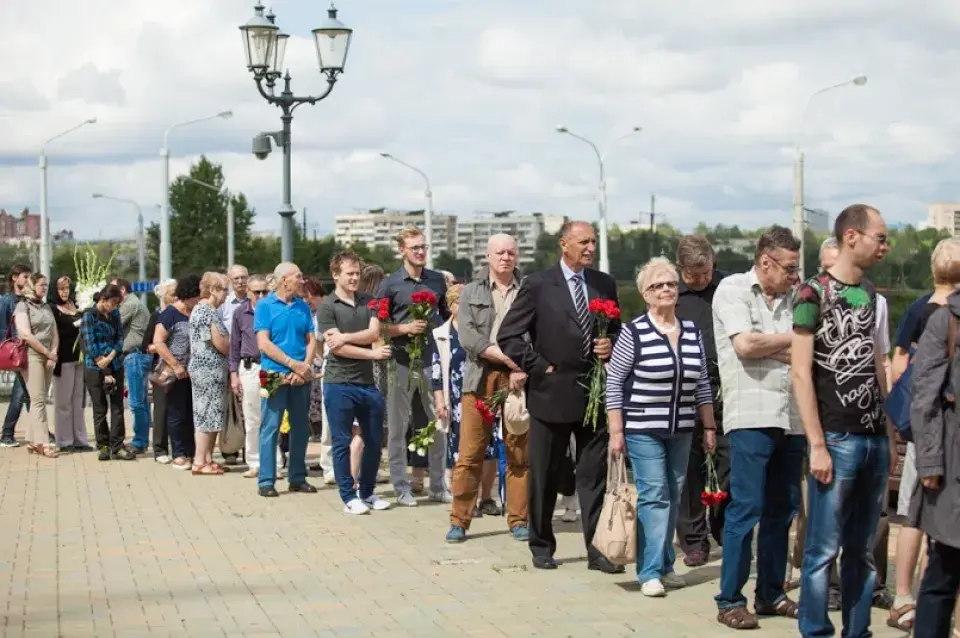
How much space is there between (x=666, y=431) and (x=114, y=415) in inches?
384

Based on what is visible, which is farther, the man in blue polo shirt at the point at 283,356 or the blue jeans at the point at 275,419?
the blue jeans at the point at 275,419

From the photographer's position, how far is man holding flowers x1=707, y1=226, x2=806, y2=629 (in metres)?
7.70

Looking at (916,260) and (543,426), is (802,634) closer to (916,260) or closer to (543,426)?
(543,426)

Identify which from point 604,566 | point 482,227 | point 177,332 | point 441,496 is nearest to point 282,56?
point 177,332

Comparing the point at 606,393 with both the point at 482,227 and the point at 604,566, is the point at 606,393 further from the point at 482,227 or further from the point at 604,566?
the point at 482,227

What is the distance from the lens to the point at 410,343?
12.4 m

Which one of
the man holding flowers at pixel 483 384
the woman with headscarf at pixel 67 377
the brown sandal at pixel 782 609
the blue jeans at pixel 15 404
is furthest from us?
the blue jeans at pixel 15 404

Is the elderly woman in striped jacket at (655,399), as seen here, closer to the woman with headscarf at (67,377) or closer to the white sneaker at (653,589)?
the white sneaker at (653,589)

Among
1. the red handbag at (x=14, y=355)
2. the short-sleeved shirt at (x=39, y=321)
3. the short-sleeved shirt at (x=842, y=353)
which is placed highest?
the short-sleeved shirt at (x=842, y=353)

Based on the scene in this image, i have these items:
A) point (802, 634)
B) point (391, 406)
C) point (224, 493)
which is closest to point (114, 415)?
point (224, 493)

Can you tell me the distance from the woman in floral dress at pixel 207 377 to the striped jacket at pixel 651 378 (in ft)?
23.8

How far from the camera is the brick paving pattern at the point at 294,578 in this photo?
316 inches

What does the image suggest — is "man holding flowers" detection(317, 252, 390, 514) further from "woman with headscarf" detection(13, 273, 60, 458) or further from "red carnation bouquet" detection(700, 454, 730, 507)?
"woman with headscarf" detection(13, 273, 60, 458)

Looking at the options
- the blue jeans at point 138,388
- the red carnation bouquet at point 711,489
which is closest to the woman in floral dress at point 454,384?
the red carnation bouquet at point 711,489
